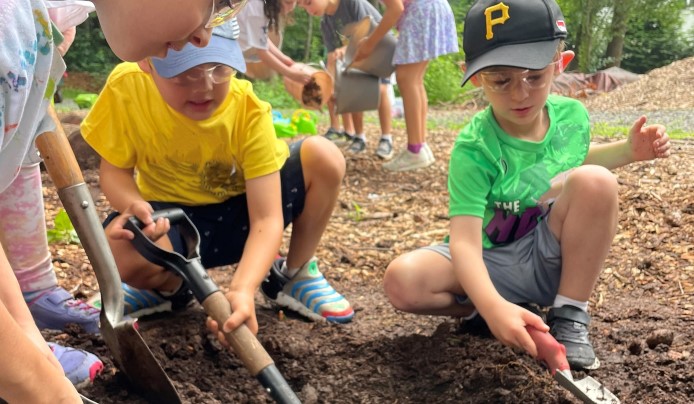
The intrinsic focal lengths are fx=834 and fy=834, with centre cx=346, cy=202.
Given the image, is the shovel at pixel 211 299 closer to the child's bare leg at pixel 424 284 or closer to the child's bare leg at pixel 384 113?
the child's bare leg at pixel 424 284

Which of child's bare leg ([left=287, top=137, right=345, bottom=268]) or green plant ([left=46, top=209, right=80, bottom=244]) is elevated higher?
child's bare leg ([left=287, top=137, right=345, bottom=268])

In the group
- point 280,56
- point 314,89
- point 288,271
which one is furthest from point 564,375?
point 280,56

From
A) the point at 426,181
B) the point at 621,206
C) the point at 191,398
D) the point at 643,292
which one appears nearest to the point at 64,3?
the point at 191,398

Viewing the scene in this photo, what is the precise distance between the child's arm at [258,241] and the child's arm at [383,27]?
2.50m

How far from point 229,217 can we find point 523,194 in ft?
3.00

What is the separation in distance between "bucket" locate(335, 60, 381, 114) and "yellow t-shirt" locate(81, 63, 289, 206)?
2506mm

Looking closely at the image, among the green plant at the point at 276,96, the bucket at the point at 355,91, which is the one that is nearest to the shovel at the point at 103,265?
the bucket at the point at 355,91

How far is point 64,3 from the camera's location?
216 cm

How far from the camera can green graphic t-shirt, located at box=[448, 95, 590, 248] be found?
224 cm

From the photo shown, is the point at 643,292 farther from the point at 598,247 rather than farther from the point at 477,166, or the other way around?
the point at 477,166

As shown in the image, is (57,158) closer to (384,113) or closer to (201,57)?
(201,57)

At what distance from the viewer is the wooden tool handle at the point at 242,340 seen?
72.0 inches

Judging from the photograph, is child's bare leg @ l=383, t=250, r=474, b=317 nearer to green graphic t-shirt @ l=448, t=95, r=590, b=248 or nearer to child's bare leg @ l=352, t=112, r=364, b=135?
green graphic t-shirt @ l=448, t=95, r=590, b=248

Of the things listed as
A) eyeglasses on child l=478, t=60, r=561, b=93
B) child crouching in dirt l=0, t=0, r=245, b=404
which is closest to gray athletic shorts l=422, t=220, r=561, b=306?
eyeglasses on child l=478, t=60, r=561, b=93
